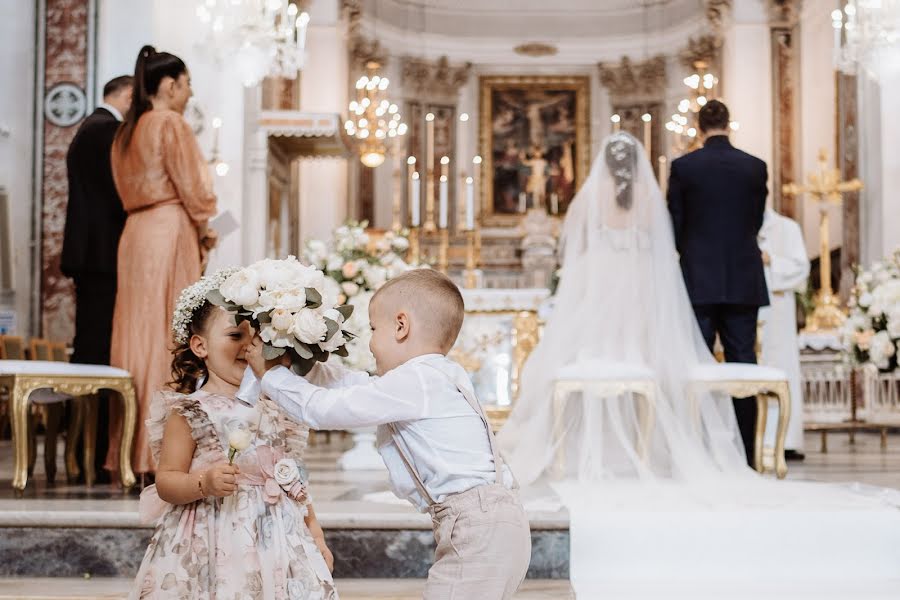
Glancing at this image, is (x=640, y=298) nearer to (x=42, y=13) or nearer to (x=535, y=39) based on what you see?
(x=42, y=13)

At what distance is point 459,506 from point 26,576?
2257 millimetres

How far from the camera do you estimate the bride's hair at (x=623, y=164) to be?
5984mm

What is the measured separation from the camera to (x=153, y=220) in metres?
5.00

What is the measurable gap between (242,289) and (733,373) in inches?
148

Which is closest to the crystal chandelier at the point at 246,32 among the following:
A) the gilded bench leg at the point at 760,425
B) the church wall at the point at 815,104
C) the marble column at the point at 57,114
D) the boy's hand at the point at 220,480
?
the marble column at the point at 57,114

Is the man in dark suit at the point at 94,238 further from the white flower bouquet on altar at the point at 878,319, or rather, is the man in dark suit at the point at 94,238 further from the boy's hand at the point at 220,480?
the white flower bouquet on altar at the point at 878,319

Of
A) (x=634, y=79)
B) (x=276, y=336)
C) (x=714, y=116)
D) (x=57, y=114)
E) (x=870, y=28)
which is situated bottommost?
(x=276, y=336)

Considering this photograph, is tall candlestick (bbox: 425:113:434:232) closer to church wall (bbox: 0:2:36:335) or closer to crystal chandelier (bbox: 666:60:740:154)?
crystal chandelier (bbox: 666:60:740:154)

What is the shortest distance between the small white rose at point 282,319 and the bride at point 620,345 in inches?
128

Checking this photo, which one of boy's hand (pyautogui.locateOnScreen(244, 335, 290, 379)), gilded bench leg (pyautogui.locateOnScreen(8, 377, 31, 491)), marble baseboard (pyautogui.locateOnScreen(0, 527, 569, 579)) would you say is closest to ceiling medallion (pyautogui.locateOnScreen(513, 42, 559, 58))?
gilded bench leg (pyautogui.locateOnScreen(8, 377, 31, 491))

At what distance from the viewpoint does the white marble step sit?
3.67 metres

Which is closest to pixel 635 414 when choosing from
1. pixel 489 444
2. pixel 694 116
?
pixel 489 444

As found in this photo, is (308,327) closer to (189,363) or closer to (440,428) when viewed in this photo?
(440,428)

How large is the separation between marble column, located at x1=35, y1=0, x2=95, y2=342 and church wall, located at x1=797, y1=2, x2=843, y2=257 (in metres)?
8.43
